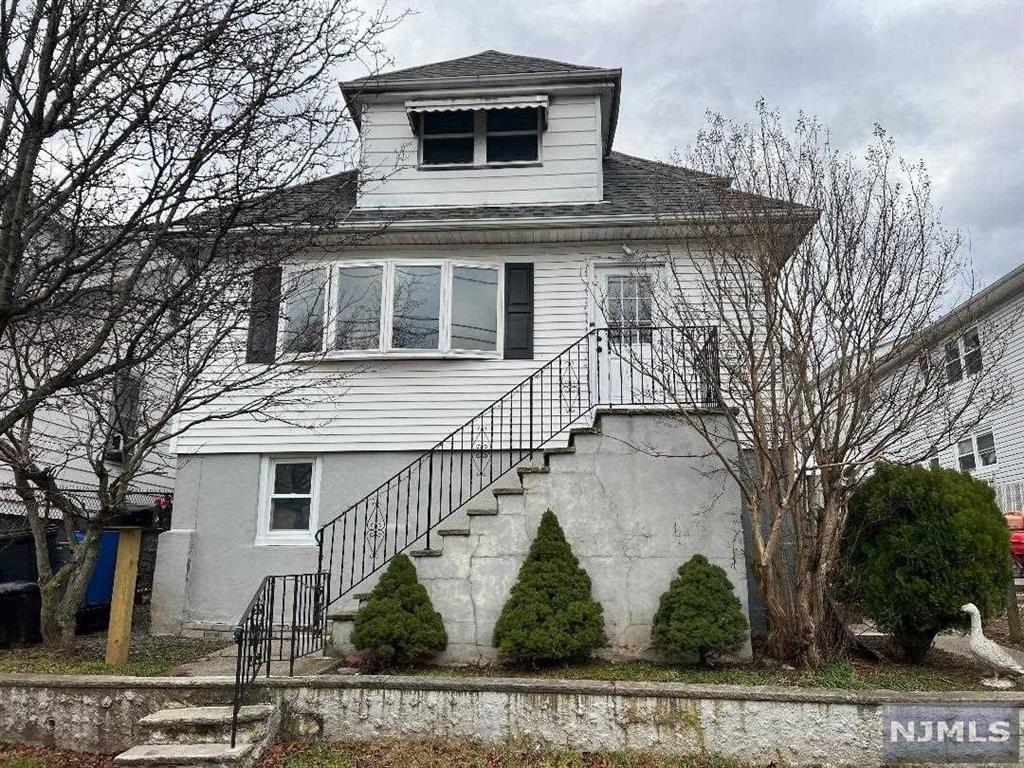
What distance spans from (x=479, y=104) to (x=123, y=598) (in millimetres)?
7897

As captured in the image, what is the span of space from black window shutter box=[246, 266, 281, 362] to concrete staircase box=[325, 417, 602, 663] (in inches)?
118

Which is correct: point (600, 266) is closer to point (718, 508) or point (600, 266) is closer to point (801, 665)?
point (718, 508)

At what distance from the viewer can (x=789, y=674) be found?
19.8 ft

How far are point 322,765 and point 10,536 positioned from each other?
6.17m

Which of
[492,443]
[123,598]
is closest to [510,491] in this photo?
[492,443]

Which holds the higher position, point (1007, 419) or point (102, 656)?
point (1007, 419)

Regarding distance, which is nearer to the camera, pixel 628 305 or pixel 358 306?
pixel 628 305

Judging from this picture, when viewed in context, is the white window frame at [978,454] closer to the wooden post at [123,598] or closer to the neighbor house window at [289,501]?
the neighbor house window at [289,501]

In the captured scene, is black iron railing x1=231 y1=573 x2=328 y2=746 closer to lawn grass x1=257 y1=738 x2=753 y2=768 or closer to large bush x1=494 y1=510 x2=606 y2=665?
lawn grass x1=257 y1=738 x2=753 y2=768

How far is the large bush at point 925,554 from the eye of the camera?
603cm

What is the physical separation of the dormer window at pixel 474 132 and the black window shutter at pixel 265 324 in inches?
134

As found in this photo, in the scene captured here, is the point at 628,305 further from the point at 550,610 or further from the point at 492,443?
the point at 550,610

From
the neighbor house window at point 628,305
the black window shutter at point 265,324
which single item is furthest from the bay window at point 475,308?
the black window shutter at point 265,324

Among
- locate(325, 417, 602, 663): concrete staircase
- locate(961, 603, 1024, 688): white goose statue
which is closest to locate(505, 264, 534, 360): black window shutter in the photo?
locate(325, 417, 602, 663): concrete staircase
